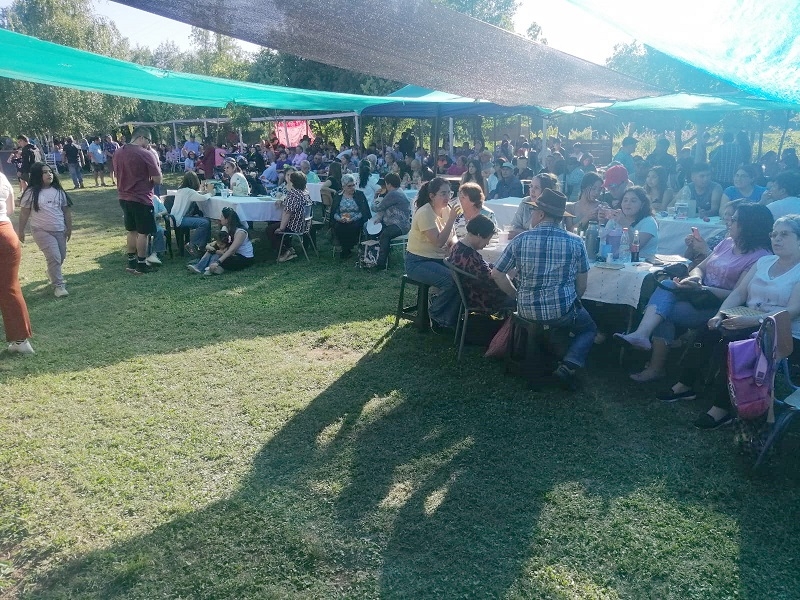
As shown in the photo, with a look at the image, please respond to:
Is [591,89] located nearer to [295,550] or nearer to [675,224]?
[675,224]

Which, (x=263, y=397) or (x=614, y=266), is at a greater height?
(x=614, y=266)

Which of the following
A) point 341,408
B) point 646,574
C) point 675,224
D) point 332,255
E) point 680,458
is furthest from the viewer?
point 332,255

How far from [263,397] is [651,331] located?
2820 millimetres

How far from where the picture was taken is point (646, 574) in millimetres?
2451

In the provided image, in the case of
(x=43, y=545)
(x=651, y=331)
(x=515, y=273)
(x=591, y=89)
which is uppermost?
(x=591, y=89)

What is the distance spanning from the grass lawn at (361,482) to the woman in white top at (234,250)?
2.62 metres

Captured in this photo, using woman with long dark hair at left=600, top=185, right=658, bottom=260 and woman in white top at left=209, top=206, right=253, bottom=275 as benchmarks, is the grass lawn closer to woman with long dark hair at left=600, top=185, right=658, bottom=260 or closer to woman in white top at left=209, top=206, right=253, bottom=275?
woman with long dark hair at left=600, top=185, right=658, bottom=260

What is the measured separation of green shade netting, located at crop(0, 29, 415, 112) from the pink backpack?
5350 mm

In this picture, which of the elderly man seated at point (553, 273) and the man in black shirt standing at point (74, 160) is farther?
the man in black shirt standing at point (74, 160)

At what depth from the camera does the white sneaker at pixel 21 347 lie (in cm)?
488

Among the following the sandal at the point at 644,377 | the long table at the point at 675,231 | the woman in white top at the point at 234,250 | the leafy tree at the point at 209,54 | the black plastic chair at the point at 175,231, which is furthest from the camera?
the leafy tree at the point at 209,54

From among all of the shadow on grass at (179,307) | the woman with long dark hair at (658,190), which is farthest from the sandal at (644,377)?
the woman with long dark hair at (658,190)

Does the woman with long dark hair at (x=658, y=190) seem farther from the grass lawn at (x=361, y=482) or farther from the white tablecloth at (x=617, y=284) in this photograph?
the grass lawn at (x=361, y=482)

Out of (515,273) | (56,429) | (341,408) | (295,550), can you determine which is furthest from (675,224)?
(56,429)
